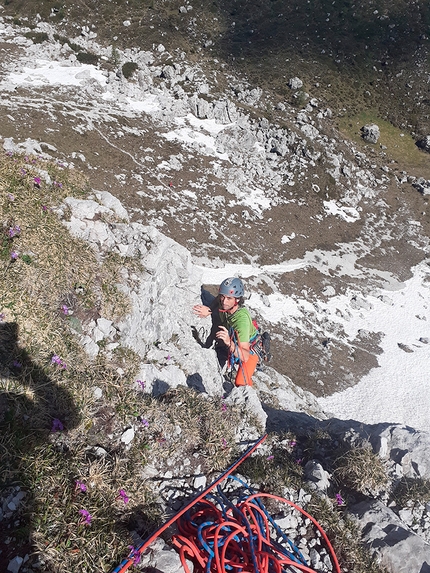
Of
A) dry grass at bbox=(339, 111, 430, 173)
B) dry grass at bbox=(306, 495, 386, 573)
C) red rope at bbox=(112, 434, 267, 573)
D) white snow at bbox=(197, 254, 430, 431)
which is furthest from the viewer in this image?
dry grass at bbox=(339, 111, 430, 173)

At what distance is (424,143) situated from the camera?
6962 cm

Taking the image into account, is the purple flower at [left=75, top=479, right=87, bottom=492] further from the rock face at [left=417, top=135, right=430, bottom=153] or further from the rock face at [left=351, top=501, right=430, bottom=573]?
the rock face at [left=417, top=135, right=430, bottom=153]

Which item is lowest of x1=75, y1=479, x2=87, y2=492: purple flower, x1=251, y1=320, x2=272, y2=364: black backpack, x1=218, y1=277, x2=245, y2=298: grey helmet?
x1=251, y1=320, x2=272, y2=364: black backpack

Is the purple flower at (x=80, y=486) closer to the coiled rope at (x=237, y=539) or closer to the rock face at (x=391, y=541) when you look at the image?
the coiled rope at (x=237, y=539)

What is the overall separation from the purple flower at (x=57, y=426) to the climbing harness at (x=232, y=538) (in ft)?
5.80

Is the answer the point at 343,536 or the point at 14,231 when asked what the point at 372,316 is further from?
the point at 14,231

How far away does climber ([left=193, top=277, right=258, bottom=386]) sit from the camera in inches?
354

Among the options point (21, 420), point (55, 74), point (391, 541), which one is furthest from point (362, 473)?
point (55, 74)

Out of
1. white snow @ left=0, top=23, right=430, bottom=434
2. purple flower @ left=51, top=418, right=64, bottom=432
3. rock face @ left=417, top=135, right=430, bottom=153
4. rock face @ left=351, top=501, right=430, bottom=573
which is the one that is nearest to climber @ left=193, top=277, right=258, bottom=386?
rock face @ left=351, top=501, right=430, bottom=573

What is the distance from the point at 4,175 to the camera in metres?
7.54

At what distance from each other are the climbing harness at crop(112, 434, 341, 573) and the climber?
148 inches

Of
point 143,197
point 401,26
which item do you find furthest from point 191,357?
point 401,26

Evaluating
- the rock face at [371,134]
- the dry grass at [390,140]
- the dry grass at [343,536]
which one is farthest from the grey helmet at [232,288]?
the rock face at [371,134]

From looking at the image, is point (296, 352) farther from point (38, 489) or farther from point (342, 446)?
point (38, 489)
